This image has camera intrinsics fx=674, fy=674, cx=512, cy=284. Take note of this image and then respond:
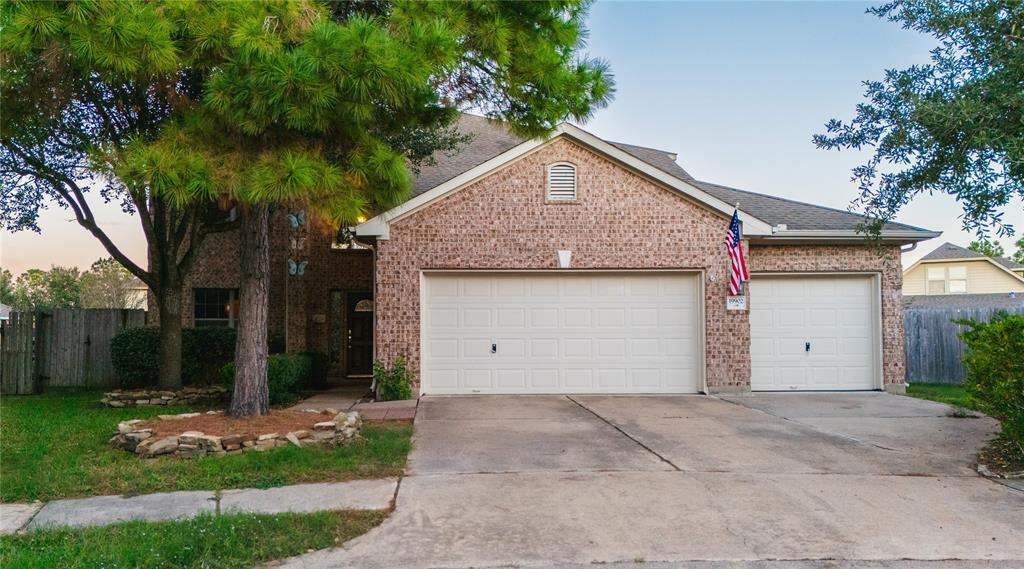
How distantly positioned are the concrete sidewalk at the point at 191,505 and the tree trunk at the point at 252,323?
2.50 meters

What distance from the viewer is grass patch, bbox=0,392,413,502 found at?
5969 mm

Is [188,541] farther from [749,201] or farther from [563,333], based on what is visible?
Result: [749,201]

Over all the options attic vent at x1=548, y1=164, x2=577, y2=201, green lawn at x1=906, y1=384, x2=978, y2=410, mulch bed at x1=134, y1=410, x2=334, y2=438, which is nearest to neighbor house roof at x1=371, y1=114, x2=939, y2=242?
attic vent at x1=548, y1=164, x2=577, y2=201

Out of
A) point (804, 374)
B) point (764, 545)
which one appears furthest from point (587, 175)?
point (764, 545)

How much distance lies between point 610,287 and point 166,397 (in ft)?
25.8

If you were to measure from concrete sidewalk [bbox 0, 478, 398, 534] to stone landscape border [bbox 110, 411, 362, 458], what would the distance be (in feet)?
4.17

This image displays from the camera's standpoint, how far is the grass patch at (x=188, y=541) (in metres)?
4.19

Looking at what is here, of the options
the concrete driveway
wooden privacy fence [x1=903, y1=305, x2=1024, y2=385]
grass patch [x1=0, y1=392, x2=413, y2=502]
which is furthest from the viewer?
wooden privacy fence [x1=903, y1=305, x2=1024, y2=385]

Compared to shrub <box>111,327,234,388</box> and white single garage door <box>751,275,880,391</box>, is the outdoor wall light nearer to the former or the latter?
white single garage door <box>751,275,880,391</box>

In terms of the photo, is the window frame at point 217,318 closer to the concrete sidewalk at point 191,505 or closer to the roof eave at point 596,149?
the roof eave at point 596,149

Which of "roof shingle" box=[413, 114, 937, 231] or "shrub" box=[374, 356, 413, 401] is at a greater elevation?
"roof shingle" box=[413, 114, 937, 231]

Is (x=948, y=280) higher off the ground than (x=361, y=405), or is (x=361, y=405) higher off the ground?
(x=948, y=280)

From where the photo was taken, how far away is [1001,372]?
22.8 ft

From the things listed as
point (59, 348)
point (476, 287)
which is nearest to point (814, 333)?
point (476, 287)
